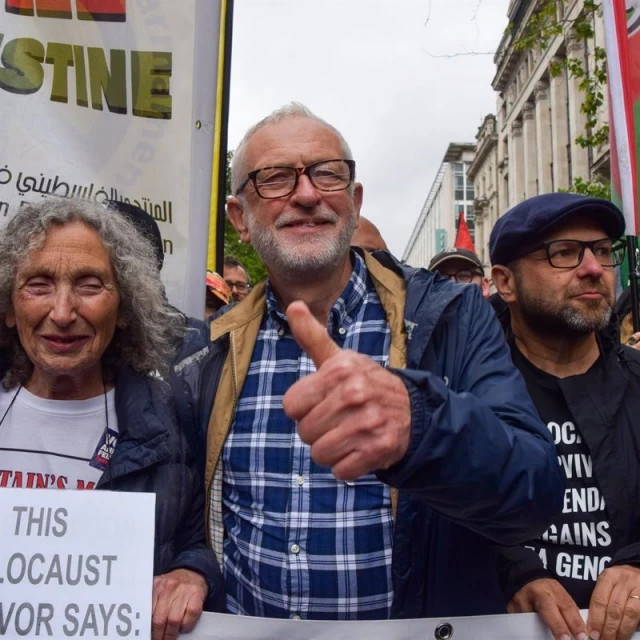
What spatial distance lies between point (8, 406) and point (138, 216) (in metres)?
0.96

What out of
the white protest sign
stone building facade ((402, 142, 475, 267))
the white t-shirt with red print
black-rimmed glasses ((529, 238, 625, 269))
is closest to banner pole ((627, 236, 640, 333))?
black-rimmed glasses ((529, 238, 625, 269))

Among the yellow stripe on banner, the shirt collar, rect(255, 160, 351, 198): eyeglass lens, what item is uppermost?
the yellow stripe on banner

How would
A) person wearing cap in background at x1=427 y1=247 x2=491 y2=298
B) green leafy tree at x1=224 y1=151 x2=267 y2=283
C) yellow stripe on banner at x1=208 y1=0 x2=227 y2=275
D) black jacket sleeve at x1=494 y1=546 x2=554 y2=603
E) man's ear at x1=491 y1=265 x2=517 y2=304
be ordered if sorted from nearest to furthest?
black jacket sleeve at x1=494 y1=546 x2=554 y2=603
man's ear at x1=491 y1=265 x2=517 y2=304
yellow stripe on banner at x1=208 y1=0 x2=227 y2=275
person wearing cap in background at x1=427 y1=247 x2=491 y2=298
green leafy tree at x1=224 y1=151 x2=267 y2=283

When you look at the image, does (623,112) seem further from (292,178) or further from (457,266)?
(457,266)

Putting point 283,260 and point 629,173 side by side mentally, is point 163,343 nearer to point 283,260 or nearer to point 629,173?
point 283,260

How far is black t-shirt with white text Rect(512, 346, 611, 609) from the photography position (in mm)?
2018

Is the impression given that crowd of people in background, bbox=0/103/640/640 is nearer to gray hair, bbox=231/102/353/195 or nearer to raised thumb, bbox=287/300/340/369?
gray hair, bbox=231/102/353/195

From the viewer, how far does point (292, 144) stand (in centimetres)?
219

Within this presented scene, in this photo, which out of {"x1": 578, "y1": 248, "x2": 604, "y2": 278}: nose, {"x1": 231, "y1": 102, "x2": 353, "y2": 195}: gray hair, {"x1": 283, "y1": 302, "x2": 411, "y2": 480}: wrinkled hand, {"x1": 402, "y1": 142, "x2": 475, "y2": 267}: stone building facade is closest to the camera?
{"x1": 283, "y1": 302, "x2": 411, "y2": 480}: wrinkled hand

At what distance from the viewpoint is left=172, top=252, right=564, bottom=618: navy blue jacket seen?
4.68ft

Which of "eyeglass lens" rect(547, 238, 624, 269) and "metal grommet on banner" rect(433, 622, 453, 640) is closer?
"metal grommet on banner" rect(433, 622, 453, 640)

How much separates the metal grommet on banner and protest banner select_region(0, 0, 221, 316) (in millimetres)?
1593

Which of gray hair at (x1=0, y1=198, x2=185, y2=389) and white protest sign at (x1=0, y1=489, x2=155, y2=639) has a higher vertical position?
gray hair at (x1=0, y1=198, x2=185, y2=389)

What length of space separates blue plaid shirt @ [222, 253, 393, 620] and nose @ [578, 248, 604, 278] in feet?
2.19
